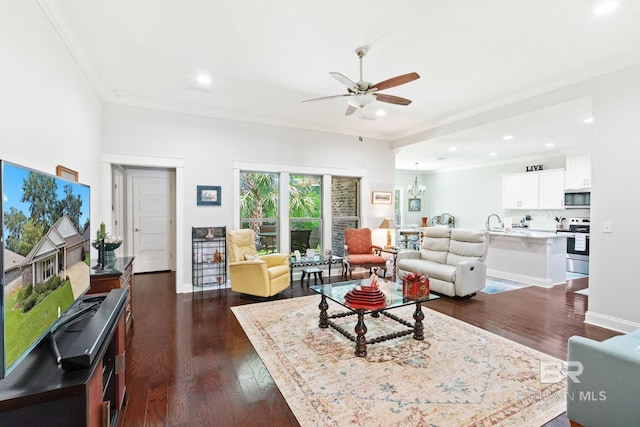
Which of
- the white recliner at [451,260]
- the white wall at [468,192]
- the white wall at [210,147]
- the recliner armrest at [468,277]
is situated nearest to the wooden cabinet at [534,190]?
the white wall at [468,192]

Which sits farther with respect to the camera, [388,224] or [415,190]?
[415,190]

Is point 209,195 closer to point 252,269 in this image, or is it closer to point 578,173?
point 252,269

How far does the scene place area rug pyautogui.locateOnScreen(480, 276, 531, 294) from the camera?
16.2ft

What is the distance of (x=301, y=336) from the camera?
3129mm

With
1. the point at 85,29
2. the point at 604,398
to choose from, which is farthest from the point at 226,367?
the point at 85,29

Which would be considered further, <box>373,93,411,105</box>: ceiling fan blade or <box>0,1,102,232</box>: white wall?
<box>373,93,411,105</box>: ceiling fan blade

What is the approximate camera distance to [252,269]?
431cm

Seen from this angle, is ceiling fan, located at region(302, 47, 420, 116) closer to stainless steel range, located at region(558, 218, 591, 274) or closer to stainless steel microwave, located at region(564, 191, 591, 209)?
stainless steel range, located at region(558, 218, 591, 274)

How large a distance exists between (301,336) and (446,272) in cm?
247

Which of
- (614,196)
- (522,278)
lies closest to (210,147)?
(614,196)

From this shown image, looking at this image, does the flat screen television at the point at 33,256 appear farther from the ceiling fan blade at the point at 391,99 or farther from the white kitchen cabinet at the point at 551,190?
the white kitchen cabinet at the point at 551,190

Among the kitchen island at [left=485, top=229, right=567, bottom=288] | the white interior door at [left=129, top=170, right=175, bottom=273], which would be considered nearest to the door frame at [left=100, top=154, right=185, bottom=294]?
the white interior door at [left=129, top=170, right=175, bottom=273]

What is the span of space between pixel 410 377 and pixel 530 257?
4.21 meters

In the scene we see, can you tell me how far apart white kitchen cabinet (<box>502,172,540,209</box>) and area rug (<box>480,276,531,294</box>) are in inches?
128
